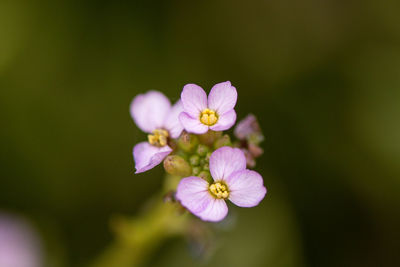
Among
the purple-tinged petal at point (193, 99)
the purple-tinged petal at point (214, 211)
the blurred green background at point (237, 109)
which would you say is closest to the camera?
the purple-tinged petal at point (214, 211)

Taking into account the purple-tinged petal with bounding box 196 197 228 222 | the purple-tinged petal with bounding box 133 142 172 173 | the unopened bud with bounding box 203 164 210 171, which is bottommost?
the purple-tinged petal with bounding box 196 197 228 222

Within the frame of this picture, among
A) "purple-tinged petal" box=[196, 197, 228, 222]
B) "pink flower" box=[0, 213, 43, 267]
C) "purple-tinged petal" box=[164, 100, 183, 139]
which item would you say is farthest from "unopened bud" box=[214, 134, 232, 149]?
"pink flower" box=[0, 213, 43, 267]

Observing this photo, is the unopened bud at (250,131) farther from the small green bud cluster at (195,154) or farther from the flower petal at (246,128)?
the small green bud cluster at (195,154)

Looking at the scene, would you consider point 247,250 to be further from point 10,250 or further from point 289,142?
point 10,250

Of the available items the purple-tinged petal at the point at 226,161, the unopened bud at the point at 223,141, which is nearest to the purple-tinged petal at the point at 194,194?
the purple-tinged petal at the point at 226,161

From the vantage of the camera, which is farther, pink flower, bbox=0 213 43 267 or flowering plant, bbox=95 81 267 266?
pink flower, bbox=0 213 43 267

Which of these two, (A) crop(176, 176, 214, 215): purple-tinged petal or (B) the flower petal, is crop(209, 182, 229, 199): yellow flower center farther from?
(B) the flower petal

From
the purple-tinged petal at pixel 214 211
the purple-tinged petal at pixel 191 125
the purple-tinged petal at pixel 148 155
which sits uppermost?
the purple-tinged petal at pixel 191 125

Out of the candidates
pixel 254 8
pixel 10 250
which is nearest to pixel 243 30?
pixel 254 8

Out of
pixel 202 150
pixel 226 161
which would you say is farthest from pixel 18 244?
pixel 226 161

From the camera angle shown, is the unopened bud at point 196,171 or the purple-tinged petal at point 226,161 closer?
the purple-tinged petal at point 226,161
